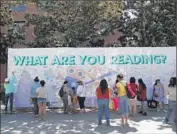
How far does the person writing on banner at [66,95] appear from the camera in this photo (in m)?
15.2

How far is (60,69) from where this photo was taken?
16922 millimetres

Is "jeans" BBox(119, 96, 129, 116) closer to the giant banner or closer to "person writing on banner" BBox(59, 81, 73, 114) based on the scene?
"person writing on banner" BBox(59, 81, 73, 114)

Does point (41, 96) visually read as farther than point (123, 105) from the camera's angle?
Yes

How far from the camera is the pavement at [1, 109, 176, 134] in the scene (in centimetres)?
1180

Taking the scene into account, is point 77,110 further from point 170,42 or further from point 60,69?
point 170,42

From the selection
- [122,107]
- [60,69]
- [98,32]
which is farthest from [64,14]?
[122,107]

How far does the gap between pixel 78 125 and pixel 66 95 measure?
8.65ft

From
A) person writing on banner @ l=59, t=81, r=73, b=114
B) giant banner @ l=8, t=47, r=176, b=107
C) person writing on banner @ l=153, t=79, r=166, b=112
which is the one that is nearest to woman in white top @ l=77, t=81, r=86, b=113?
giant banner @ l=8, t=47, r=176, b=107

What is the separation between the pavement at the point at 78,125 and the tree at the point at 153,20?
9.67 m

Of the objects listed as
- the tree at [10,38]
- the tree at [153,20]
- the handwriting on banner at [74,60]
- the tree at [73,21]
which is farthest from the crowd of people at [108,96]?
the tree at [10,38]

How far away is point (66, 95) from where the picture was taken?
15.2 meters

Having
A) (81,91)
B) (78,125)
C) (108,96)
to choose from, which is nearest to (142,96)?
(81,91)

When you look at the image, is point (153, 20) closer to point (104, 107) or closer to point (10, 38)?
point (10, 38)

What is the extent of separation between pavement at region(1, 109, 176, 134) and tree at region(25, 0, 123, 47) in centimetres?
673
